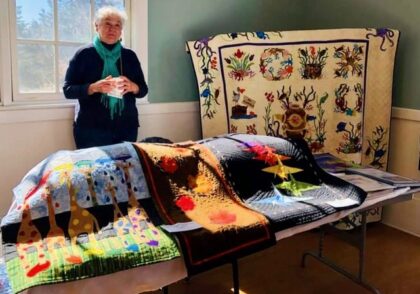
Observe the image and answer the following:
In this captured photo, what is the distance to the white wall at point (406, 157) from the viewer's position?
321 cm

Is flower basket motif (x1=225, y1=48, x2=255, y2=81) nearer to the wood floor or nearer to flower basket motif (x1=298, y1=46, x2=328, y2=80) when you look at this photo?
flower basket motif (x1=298, y1=46, x2=328, y2=80)

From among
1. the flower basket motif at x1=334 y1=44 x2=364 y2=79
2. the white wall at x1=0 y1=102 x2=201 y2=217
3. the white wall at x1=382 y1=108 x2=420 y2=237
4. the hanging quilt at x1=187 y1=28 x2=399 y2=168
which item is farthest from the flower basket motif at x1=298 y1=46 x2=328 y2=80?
the white wall at x1=0 y1=102 x2=201 y2=217

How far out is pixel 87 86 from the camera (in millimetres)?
2576

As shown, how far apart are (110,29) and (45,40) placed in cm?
49

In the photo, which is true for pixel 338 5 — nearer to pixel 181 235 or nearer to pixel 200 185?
pixel 200 185

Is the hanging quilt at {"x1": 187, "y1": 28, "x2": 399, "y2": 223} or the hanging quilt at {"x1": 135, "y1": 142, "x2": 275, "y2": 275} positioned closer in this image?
the hanging quilt at {"x1": 135, "y1": 142, "x2": 275, "y2": 275}

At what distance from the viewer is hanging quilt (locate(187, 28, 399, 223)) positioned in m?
3.16

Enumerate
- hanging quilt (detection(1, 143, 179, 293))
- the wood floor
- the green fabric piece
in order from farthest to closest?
the wood floor, the green fabric piece, hanging quilt (detection(1, 143, 179, 293))

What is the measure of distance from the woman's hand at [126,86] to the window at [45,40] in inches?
19.2

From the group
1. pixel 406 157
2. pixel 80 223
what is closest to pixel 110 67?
pixel 80 223

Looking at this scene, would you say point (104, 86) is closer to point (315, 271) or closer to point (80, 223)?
point (80, 223)

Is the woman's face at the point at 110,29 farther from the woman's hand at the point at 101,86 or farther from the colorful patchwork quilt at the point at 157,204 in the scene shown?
the colorful patchwork quilt at the point at 157,204

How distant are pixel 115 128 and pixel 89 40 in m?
0.67

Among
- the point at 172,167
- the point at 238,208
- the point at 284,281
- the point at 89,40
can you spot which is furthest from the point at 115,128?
the point at 284,281
